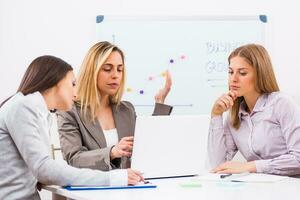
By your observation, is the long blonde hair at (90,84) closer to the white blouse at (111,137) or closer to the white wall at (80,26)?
the white blouse at (111,137)

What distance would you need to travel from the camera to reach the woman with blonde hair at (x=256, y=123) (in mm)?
2363

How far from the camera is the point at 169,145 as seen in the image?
206cm

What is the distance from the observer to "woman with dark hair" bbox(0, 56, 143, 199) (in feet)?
5.83

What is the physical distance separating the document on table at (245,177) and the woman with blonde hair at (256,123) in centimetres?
8

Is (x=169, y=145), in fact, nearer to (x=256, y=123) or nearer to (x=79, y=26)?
(x=256, y=123)

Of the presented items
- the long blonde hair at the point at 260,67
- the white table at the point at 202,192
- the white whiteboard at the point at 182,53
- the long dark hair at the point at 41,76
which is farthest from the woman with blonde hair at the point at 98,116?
the white whiteboard at the point at 182,53

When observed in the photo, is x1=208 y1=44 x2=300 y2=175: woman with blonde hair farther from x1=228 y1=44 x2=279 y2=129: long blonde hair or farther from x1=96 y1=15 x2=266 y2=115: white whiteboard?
x1=96 y1=15 x2=266 y2=115: white whiteboard

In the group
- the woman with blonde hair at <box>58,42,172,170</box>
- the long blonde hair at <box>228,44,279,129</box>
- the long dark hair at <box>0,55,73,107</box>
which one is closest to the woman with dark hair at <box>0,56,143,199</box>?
the long dark hair at <box>0,55,73,107</box>

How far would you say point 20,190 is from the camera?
181cm

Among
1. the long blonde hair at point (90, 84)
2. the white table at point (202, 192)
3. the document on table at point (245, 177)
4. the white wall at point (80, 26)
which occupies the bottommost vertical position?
the document on table at point (245, 177)

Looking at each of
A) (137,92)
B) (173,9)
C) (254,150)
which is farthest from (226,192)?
(173,9)

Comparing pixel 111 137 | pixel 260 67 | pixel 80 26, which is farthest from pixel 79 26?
pixel 260 67

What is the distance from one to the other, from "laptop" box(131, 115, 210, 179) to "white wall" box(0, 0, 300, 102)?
4.75 ft

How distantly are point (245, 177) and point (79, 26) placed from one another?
171cm
